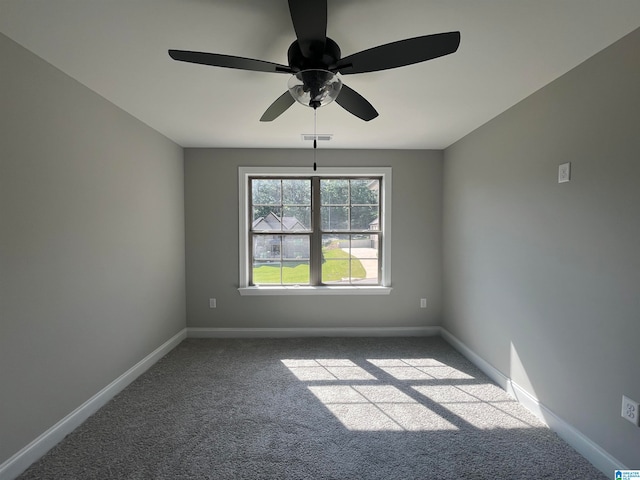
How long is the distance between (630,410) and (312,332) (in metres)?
2.81

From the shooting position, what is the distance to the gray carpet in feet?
5.71

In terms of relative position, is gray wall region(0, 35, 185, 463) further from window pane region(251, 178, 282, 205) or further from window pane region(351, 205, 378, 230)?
window pane region(351, 205, 378, 230)

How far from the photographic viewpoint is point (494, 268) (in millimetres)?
2744

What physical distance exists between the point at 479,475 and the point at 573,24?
2403 millimetres

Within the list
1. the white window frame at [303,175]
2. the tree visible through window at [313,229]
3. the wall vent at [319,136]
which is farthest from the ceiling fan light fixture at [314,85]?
the tree visible through window at [313,229]

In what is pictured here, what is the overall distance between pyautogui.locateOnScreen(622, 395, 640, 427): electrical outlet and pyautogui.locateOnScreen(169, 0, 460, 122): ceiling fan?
6.47ft

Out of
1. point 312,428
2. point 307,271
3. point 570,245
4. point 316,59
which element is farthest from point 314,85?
point 307,271

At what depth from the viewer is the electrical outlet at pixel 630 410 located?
1559mm

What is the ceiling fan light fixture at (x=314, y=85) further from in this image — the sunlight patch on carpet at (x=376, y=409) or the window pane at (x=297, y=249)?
the window pane at (x=297, y=249)

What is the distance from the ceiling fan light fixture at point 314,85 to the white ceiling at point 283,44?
0.95 ft

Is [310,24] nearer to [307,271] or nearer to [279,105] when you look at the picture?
[279,105]

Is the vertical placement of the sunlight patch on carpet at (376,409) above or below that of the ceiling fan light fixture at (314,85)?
below

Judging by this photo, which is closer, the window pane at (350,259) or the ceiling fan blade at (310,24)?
the ceiling fan blade at (310,24)

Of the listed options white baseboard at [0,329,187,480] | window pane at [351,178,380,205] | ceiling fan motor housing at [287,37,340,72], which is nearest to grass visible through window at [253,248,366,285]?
window pane at [351,178,380,205]
